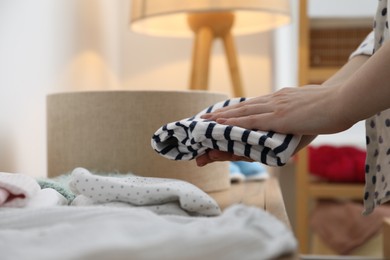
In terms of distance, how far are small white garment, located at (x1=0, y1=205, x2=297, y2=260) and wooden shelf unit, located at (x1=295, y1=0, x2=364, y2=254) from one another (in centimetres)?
140

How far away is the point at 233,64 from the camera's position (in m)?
1.71

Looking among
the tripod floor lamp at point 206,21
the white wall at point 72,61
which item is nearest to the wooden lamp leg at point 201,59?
the tripod floor lamp at point 206,21

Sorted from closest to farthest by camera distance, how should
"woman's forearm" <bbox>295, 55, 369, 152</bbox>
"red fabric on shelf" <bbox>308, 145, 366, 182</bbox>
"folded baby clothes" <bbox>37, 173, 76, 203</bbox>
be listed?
"folded baby clothes" <bbox>37, 173, 76, 203</bbox> < "woman's forearm" <bbox>295, 55, 369, 152</bbox> < "red fabric on shelf" <bbox>308, 145, 366, 182</bbox>

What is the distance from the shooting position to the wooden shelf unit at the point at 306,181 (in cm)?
186

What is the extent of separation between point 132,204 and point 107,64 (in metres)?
1.28

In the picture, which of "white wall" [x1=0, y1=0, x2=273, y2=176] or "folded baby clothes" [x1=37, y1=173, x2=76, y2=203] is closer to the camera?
"folded baby clothes" [x1=37, y1=173, x2=76, y2=203]

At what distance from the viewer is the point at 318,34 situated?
6.41 ft

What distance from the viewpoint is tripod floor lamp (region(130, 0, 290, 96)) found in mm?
1535

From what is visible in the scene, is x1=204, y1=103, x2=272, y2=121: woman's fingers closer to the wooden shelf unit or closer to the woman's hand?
the woman's hand

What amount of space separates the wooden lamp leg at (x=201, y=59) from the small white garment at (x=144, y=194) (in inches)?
39.0

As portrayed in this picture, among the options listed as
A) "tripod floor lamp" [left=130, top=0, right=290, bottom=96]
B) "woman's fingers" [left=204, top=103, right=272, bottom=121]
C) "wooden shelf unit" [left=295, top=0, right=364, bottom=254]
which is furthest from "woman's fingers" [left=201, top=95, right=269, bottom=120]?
"wooden shelf unit" [left=295, top=0, right=364, bottom=254]

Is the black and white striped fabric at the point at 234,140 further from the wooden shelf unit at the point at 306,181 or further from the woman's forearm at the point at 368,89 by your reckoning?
the wooden shelf unit at the point at 306,181

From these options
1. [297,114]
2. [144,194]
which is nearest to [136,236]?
[144,194]

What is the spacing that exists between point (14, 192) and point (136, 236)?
24cm
